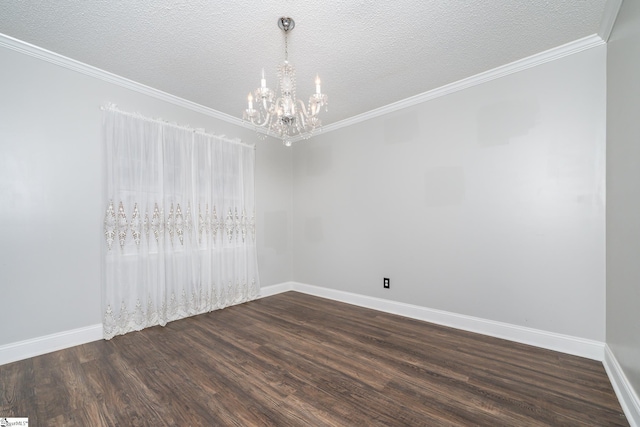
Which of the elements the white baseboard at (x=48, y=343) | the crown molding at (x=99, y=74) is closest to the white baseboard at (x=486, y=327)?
the white baseboard at (x=48, y=343)

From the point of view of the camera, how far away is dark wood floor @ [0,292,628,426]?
1606mm

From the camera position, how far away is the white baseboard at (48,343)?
2.22m

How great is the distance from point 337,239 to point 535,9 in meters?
3.19

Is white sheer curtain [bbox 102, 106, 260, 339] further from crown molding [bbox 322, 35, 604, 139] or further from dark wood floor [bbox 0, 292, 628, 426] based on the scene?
crown molding [bbox 322, 35, 604, 139]

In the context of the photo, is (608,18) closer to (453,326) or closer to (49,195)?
(453,326)

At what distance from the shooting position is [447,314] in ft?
9.91

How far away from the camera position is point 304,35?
2191mm

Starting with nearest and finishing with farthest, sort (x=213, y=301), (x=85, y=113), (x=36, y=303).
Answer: (x=36, y=303), (x=85, y=113), (x=213, y=301)

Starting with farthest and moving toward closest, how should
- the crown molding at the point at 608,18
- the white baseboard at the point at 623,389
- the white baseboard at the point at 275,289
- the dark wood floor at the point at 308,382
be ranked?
the white baseboard at the point at 275,289 < the crown molding at the point at 608,18 < the dark wood floor at the point at 308,382 < the white baseboard at the point at 623,389

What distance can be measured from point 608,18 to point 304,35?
2.33 meters

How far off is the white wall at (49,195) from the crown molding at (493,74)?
3.12m

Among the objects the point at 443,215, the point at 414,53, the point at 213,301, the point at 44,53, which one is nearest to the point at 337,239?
the point at 443,215

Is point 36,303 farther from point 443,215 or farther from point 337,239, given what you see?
point 443,215

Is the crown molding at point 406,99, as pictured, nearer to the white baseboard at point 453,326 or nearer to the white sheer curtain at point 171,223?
the white sheer curtain at point 171,223
